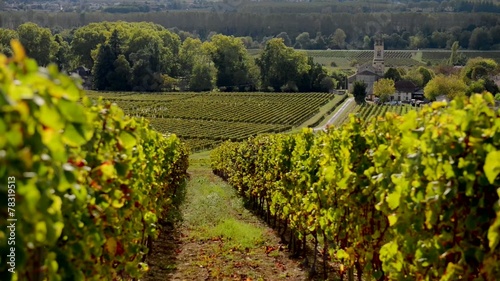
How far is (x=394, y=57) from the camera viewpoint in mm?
161375

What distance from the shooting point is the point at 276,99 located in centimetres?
8488

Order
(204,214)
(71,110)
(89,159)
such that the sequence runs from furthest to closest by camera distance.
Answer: (204,214)
(89,159)
(71,110)

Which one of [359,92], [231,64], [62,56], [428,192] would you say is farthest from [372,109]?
[428,192]

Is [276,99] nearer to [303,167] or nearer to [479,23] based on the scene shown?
[303,167]

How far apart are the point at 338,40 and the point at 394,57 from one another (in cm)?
3260

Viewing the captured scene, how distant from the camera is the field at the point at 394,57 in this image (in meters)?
146

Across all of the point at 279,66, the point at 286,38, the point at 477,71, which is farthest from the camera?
the point at 286,38

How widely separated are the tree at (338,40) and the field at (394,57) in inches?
597

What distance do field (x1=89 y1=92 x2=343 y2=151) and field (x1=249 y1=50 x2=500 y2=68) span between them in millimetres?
60678

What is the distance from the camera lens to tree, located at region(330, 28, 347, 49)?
18888cm

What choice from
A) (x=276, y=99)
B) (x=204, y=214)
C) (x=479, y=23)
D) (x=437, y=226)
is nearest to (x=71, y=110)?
(x=437, y=226)

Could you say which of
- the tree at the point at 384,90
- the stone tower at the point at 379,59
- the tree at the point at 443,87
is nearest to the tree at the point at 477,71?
the tree at the point at 443,87

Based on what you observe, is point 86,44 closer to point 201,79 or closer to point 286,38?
point 201,79

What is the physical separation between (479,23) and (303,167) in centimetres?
19939
